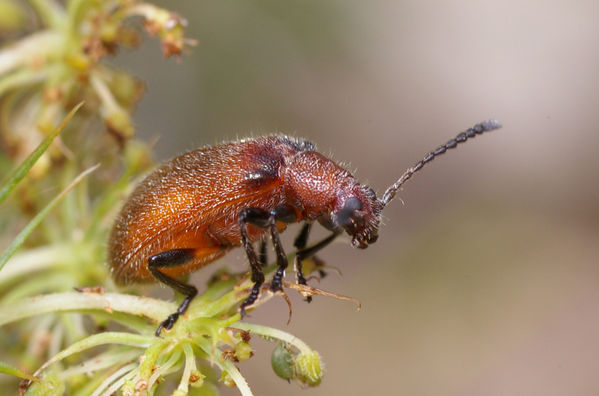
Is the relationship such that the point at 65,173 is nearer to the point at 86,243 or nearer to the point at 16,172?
the point at 86,243

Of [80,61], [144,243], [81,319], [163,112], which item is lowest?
[81,319]

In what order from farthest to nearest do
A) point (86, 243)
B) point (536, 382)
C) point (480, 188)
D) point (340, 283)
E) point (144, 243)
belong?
point (480, 188), point (340, 283), point (536, 382), point (86, 243), point (144, 243)

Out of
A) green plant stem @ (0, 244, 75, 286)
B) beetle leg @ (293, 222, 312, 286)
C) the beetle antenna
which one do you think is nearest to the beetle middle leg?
beetle leg @ (293, 222, 312, 286)

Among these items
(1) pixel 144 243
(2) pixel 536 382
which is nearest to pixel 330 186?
(1) pixel 144 243

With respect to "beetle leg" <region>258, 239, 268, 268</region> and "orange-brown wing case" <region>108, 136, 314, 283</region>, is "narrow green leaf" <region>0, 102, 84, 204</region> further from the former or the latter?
"beetle leg" <region>258, 239, 268, 268</region>

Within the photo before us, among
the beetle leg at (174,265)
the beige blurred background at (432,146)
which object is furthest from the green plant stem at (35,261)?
the beige blurred background at (432,146)

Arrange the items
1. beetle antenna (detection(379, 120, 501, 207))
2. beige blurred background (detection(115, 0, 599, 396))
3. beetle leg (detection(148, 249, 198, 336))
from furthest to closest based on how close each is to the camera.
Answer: beige blurred background (detection(115, 0, 599, 396))
beetle antenna (detection(379, 120, 501, 207))
beetle leg (detection(148, 249, 198, 336))

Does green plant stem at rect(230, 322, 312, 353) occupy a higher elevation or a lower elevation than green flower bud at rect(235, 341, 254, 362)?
higher
